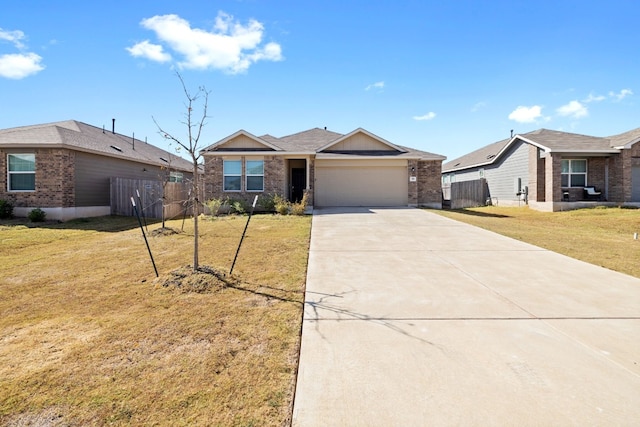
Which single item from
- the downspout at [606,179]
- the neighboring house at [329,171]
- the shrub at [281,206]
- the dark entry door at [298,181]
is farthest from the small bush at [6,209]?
the downspout at [606,179]

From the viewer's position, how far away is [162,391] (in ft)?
8.24

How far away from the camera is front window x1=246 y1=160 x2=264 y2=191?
16.9 m

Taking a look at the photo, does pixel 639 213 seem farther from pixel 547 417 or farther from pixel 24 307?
pixel 24 307

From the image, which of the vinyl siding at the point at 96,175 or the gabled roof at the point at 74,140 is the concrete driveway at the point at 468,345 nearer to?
the gabled roof at the point at 74,140

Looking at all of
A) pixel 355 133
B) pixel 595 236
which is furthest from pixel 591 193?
pixel 355 133

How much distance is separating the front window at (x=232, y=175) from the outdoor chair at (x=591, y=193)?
19.0 m

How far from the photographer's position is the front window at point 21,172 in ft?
46.2

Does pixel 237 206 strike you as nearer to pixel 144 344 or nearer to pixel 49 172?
pixel 49 172

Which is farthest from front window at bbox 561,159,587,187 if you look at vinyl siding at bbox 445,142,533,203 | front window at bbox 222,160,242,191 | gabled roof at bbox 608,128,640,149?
front window at bbox 222,160,242,191

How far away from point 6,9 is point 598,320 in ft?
45.9

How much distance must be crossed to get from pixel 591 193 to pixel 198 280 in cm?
2176

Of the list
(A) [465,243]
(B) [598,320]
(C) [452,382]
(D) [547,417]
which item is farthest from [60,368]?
(A) [465,243]

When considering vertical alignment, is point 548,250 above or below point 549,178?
below

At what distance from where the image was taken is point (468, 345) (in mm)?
3232
